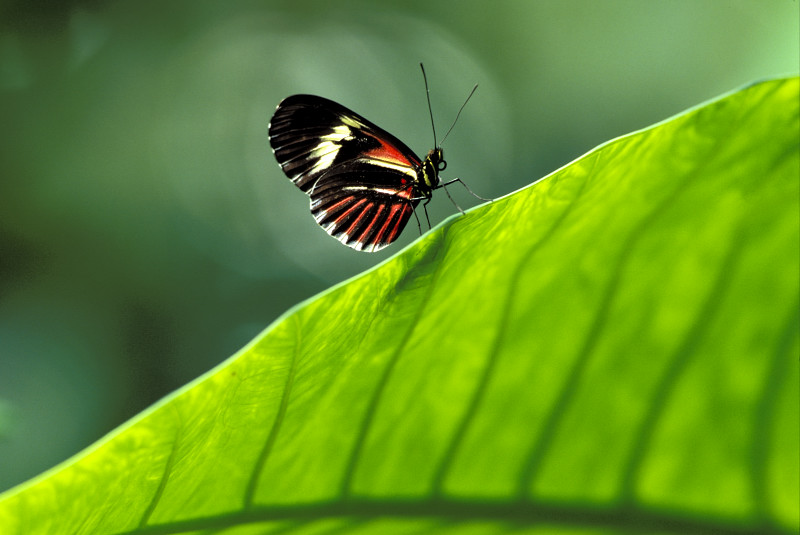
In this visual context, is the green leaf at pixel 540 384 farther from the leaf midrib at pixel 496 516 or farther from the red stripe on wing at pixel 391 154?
the red stripe on wing at pixel 391 154

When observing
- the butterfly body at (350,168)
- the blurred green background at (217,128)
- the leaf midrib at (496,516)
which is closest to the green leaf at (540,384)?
the leaf midrib at (496,516)

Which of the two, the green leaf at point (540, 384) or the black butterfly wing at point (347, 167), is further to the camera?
the black butterfly wing at point (347, 167)

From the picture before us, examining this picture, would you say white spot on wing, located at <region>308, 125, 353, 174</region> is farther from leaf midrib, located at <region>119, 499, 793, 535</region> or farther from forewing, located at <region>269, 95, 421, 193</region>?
leaf midrib, located at <region>119, 499, 793, 535</region>

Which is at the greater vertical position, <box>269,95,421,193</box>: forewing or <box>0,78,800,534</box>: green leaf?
<box>269,95,421,193</box>: forewing

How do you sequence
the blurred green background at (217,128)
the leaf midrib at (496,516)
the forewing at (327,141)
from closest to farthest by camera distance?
the leaf midrib at (496,516)
the forewing at (327,141)
the blurred green background at (217,128)

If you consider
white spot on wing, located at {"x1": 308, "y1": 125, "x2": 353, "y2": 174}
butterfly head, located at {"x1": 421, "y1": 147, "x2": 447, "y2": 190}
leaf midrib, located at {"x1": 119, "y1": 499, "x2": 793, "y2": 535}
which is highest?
white spot on wing, located at {"x1": 308, "y1": 125, "x2": 353, "y2": 174}

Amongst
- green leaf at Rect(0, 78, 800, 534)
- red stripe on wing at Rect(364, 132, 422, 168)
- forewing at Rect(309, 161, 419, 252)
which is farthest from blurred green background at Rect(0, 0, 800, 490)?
green leaf at Rect(0, 78, 800, 534)

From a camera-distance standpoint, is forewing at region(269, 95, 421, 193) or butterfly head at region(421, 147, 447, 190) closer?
forewing at region(269, 95, 421, 193)

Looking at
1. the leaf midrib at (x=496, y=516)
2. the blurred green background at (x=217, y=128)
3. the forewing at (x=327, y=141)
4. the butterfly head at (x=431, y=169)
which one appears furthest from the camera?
the blurred green background at (x=217, y=128)

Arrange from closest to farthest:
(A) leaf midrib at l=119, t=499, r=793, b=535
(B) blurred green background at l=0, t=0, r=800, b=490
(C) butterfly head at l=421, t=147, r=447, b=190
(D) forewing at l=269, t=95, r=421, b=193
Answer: (A) leaf midrib at l=119, t=499, r=793, b=535, (D) forewing at l=269, t=95, r=421, b=193, (C) butterfly head at l=421, t=147, r=447, b=190, (B) blurred green background at l=0, t=0, r=800, b=490

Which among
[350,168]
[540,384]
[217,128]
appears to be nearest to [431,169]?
[350,168]
